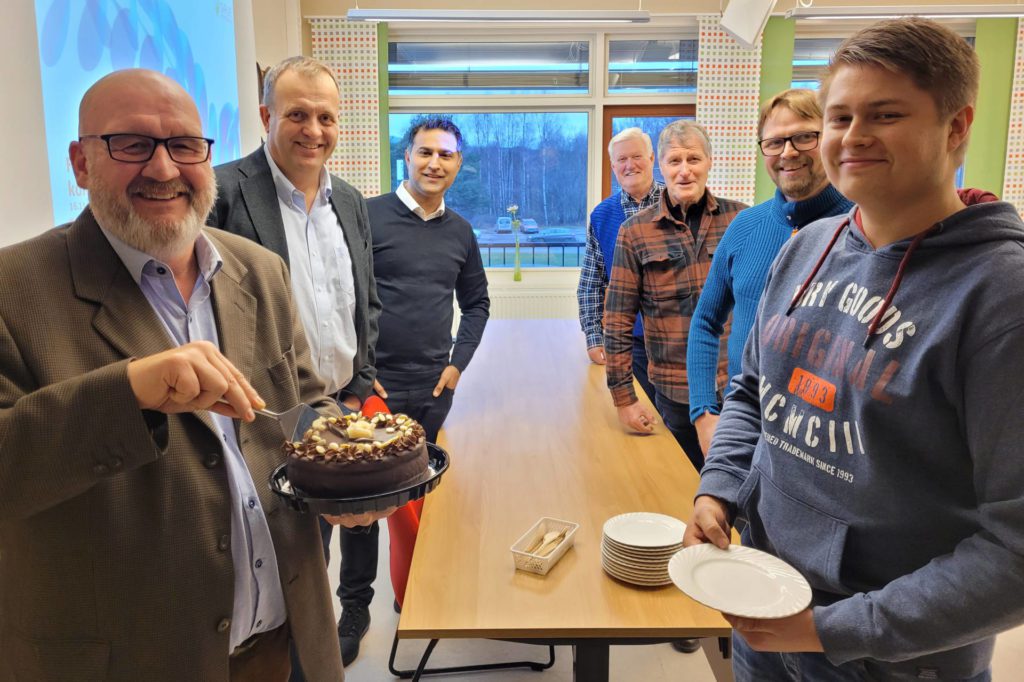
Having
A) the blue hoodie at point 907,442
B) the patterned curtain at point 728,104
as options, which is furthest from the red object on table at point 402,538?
the patterned curtain at point 728,104

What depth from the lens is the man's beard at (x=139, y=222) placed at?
3.86ft

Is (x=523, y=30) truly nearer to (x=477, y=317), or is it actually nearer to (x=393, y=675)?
(x=477, y=317)

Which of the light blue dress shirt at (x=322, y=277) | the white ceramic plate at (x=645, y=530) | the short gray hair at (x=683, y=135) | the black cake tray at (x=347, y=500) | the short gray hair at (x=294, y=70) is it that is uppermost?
the short gray hair at (x=294, y=70)

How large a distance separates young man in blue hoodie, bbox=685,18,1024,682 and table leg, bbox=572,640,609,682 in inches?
16.7

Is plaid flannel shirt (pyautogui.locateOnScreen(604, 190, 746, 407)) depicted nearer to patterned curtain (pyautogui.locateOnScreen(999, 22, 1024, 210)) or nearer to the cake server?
the cake server

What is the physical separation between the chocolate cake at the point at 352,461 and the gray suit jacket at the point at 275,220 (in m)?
0.94

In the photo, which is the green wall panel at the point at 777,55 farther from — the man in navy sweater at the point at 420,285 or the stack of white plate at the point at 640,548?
the stack of white plate at the point at 640,548

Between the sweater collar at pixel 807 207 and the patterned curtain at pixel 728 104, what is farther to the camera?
the patterned curtain at pixel 728 104

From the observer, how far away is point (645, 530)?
5.25ft

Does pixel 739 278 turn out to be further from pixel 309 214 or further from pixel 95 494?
pixel 95 494

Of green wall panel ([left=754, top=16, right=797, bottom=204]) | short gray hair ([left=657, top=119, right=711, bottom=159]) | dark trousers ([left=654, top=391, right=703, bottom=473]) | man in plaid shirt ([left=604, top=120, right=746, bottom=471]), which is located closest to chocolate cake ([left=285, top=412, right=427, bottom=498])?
man in plaid shirt ([left=604, top=120, right=746, bottom=471])

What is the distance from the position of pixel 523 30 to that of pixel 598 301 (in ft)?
13.0

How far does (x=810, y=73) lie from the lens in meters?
6.62

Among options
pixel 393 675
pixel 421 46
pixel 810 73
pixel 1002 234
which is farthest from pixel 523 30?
pixel 1002 234
